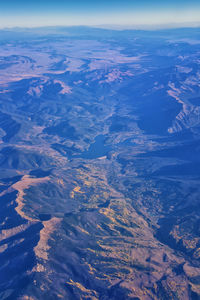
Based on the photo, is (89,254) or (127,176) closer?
(89,254)

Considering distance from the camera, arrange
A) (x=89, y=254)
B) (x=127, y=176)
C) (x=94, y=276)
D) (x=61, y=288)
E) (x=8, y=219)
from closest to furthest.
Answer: (x=61, y=288) → (x=94, y=276) → (x=89, y=254) → (x=8, y=219) → (x=127, y=176)

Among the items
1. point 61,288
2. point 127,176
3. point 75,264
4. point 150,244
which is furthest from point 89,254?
point 127,176

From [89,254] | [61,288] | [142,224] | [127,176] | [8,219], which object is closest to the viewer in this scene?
[61,288]

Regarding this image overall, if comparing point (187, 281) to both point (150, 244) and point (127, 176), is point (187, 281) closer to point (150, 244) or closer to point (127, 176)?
point (150, 244)

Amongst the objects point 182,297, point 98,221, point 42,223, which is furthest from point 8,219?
point 182,297

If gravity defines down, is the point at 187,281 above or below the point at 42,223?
below

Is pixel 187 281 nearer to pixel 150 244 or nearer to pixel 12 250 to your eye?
pixel 150 244

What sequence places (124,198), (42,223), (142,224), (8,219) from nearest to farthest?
Result: (42,223)
(8,219)
(142,224)
(124,198)

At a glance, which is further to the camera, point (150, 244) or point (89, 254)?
point (150, 244)

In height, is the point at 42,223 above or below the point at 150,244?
above
